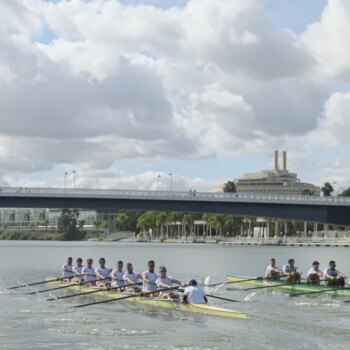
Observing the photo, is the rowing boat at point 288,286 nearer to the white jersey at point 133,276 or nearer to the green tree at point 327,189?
the white jersey at point 133,276

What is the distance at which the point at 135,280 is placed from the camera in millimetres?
36031

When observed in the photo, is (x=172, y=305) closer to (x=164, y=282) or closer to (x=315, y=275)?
(x=164, y=282)

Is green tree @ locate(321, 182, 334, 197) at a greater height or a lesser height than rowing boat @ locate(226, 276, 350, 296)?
greater

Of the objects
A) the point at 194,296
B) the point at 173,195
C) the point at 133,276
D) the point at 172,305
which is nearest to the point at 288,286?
the point at 133,276

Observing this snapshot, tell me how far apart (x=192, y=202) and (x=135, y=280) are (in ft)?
200

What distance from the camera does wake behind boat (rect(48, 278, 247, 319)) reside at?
2791 cm

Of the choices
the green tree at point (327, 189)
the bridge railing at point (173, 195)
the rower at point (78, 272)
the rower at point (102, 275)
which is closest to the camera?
the rower at point (102, 275)

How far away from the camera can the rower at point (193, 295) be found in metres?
29.5

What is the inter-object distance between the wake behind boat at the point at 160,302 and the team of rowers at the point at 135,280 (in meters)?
0.29

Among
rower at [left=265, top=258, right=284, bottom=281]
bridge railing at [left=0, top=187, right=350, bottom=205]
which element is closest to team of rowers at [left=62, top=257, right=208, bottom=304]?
rower at [left=265, top=258, right=284, bottom=281]

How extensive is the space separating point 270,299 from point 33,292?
41.2 ft

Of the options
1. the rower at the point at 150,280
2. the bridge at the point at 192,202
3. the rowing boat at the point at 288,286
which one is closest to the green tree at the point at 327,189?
the bridge at the point at 192,202

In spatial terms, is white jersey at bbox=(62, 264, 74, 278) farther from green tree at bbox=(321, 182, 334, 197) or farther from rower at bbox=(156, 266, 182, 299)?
green tree at bbox=(321, 182, 334, 197)

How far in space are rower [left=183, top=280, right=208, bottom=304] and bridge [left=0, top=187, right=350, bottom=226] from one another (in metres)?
63.9
